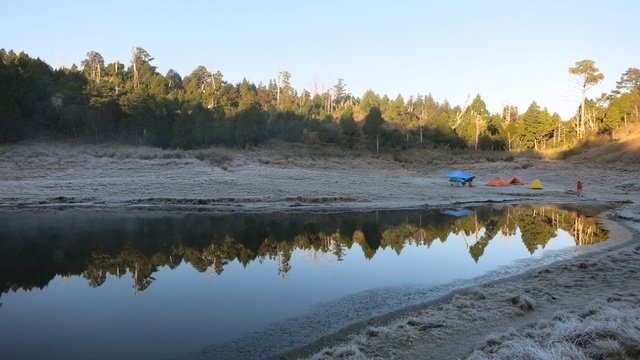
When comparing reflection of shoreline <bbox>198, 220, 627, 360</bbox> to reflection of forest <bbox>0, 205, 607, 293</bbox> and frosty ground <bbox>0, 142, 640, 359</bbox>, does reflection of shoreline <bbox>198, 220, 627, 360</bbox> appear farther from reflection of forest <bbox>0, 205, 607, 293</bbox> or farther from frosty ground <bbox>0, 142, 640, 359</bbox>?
reflection of forest <bbox>0, 205, 607, 293</bbox>

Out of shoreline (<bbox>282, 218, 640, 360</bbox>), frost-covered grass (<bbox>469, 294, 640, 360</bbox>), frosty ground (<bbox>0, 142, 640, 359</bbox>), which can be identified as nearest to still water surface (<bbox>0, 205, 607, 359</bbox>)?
shoreline (<bbox>282, 218, 640, 360</bbox>)

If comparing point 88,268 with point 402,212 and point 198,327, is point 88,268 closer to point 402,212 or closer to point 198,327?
point 198,327

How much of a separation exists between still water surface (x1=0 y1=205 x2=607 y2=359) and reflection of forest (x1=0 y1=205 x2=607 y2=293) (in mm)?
89

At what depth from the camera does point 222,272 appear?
1581 cm

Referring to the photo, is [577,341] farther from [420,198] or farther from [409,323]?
[420,198]

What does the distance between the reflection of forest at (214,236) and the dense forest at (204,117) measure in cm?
4330

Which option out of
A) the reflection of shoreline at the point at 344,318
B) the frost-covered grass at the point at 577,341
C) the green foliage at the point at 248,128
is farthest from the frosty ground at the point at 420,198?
the green foliage at the point at 248,128

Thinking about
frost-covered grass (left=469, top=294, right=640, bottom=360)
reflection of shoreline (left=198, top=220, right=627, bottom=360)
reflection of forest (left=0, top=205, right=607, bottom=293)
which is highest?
frost-covered grass (left=469, top=294, right=640, bottom=360)

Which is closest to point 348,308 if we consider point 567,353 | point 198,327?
point 198,327

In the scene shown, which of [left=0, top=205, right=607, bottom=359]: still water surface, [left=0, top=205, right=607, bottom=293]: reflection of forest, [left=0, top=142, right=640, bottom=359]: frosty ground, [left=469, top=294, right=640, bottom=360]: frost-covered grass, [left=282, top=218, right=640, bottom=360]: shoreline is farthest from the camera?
[left=0, top=205, right=607, bottom=293]: reflection of forest

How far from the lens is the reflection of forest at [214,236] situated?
16734mm

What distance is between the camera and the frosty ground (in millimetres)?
8172

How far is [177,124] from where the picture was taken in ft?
241

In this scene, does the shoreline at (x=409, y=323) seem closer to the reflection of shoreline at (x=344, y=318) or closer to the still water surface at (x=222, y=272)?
the reflection of shoreline at (x=344, y=318)
